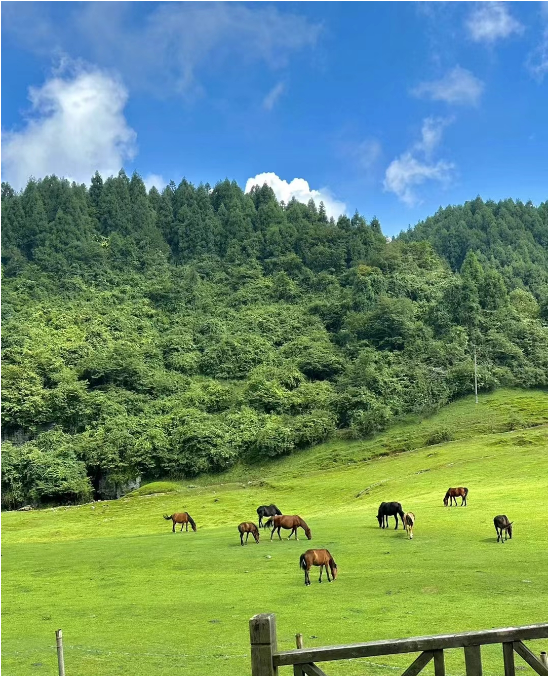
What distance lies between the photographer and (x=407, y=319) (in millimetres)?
108688

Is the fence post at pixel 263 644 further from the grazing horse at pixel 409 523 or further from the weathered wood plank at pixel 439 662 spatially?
the grazing horse at pixel 409 523

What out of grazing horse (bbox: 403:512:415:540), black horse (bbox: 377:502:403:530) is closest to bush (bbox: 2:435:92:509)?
black horse (bbox: 377:502:403:530)

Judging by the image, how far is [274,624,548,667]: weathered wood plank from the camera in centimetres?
585

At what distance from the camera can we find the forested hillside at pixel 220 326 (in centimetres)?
8138

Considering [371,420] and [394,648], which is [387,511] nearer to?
[394,648]

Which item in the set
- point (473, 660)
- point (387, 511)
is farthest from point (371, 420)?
point (473, 660)

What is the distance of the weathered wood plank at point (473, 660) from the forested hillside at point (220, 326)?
72.2 m

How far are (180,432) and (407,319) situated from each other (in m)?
47.5

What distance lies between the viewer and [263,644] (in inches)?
236

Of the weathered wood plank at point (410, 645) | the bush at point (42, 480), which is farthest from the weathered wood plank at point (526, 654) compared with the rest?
the bush at point (42, 480)

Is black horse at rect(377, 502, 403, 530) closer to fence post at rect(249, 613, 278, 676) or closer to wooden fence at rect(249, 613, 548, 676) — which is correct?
wooden fence at rect(249, 613, 548, 676)

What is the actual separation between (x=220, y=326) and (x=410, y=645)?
4714 inches

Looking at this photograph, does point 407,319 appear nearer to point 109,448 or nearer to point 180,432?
point 180,432

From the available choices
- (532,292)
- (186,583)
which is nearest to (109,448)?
(186,583)
